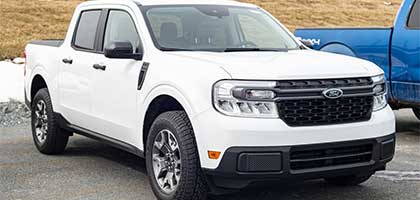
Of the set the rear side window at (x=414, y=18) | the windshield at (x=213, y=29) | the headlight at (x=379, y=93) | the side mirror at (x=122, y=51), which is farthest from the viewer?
the rear side window at (x=414, y=18)

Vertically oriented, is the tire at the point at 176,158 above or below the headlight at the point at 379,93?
below

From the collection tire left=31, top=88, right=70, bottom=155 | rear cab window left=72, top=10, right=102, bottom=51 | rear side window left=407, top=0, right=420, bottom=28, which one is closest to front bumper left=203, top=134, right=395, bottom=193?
rear cab window left=72, top=10, right=102, bottom=51

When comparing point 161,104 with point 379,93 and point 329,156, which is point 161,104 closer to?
point 329,156

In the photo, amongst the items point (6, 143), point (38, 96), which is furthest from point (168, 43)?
point (6, 143)

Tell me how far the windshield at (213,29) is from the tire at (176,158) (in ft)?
2.64

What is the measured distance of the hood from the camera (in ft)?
15.2

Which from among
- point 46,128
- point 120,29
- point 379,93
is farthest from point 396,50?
point 46,128

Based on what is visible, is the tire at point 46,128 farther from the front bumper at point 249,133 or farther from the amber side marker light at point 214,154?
the amber side marker light at point 214,154

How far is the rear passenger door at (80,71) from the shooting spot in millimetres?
6289

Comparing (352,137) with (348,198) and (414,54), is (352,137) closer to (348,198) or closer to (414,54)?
(348,198)

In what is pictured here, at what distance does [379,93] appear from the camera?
514cm

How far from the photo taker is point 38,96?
7320 millimetres

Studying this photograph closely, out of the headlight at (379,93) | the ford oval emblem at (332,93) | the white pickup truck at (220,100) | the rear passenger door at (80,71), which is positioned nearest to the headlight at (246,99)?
the white pickup truck at (220,100)

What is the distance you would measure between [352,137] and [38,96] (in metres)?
3.95
